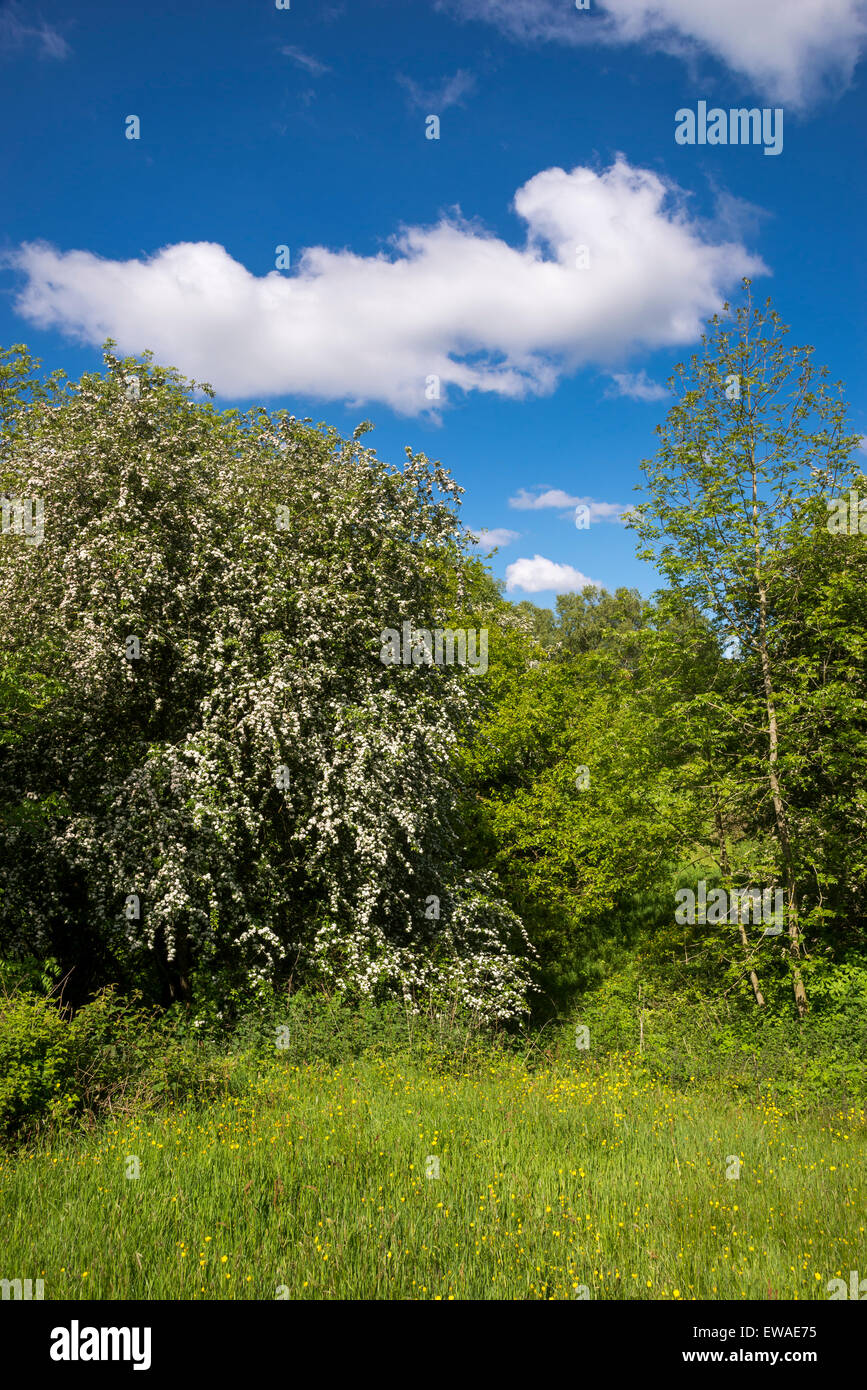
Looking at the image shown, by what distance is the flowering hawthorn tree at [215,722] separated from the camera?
37.1ft

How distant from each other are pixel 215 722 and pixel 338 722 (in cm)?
185

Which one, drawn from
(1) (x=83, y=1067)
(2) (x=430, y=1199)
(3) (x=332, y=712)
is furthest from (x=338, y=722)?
(2) (x=430, y=1199)

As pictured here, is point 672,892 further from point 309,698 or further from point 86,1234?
point 86,1234

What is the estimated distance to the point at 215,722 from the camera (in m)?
11.6

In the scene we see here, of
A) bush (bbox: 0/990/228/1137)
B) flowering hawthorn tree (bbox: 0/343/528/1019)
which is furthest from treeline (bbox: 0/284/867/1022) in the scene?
bush (bbox: 0/990/228/1137)

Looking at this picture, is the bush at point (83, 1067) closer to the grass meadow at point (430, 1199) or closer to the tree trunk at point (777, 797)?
the grass meadow at point (430, 1199)

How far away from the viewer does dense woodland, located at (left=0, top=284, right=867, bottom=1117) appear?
1148 centimetres

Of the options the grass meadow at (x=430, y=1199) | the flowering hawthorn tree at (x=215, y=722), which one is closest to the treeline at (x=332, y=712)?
the flowering hawthorn tree at (x=215, y=722)

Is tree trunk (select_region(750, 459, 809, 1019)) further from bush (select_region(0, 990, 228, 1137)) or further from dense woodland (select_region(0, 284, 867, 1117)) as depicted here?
bush (select_region(0, 990, 228, 1137))

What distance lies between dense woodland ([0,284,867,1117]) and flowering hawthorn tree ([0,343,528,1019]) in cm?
6

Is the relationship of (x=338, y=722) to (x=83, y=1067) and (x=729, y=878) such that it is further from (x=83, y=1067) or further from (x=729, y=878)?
(x=729, y=878)

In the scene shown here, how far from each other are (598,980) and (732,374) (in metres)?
15.4

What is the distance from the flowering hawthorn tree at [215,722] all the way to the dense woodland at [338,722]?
0.06 m

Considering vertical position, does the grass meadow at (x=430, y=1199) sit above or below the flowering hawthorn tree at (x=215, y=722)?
below
